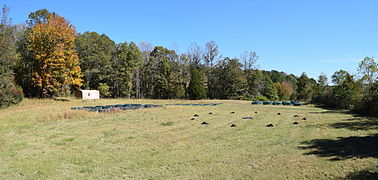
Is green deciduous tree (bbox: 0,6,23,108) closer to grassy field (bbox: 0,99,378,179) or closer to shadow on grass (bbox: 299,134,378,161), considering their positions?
grassy field (bbox: 0,99,378,179)

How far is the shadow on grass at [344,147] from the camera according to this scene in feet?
19.7

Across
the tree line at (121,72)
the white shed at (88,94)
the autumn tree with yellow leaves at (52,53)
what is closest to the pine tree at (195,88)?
the tree line at (121,72)

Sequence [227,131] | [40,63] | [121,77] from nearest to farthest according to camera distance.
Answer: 1. [227,131]
2. [40,63]
3. [121,77]

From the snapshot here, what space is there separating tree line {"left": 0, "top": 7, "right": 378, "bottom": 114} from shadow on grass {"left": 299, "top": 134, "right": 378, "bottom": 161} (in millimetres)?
13781

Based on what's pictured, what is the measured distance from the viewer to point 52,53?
28.4 meters

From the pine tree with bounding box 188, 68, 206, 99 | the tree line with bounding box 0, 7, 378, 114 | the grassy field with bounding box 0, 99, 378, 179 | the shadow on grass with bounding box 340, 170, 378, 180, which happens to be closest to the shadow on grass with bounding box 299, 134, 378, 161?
the grassy field with bounding box 0, 99, 378, 179

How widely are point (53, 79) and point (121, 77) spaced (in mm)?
15097

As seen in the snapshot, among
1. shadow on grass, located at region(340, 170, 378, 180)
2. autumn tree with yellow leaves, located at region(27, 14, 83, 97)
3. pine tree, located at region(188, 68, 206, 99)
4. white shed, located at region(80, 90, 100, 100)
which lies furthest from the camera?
pine tree, located at region(188, 68, 206, 99)

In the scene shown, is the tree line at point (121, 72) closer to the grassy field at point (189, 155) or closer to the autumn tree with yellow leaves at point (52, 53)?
the autumn tree with yellow leaves at point (52, 53)

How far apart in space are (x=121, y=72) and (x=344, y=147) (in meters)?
40.1

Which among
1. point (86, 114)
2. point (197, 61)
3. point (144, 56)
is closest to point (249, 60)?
point (197, 61)

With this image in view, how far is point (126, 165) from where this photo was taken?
5.76 m

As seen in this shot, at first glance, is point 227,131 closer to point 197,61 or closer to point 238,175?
point 238,175

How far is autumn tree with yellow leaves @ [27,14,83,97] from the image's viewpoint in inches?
1115
